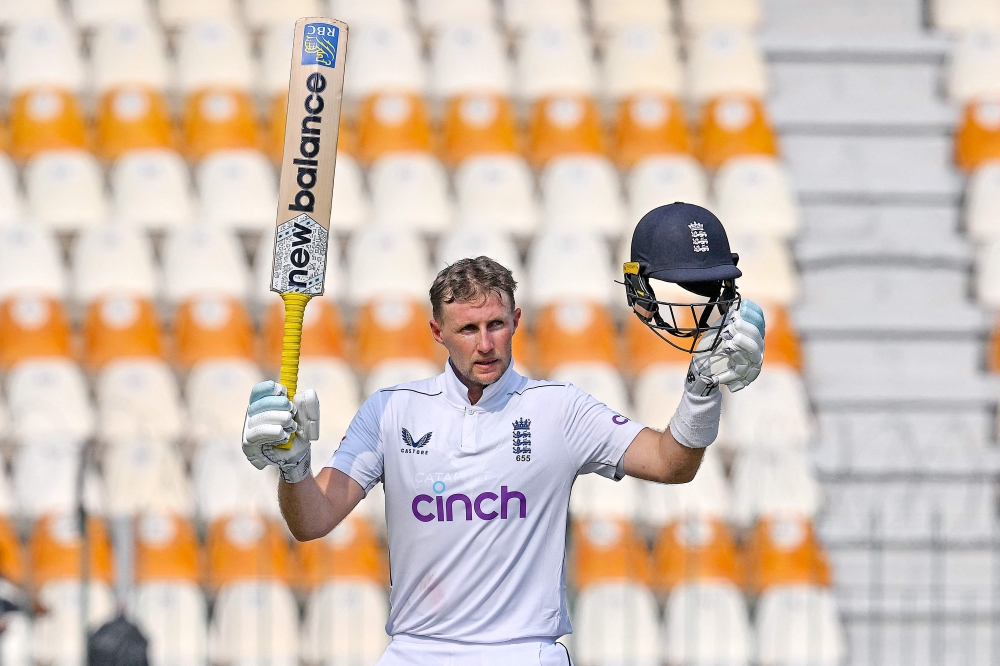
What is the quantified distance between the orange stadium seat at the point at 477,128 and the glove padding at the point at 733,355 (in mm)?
5156

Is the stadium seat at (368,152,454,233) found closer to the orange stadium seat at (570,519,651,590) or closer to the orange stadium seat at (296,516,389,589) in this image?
the orange stadium seat at (296,516,389,589)

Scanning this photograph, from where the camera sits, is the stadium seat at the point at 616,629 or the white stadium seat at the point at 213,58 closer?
the stadium seat at the point at 616,629

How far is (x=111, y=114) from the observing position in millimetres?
7391

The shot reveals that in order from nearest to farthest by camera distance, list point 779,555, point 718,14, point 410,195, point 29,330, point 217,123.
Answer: point 779,555
point 29,330
point 410,195
point 217,123
point 718,14

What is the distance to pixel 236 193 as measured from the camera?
7.12 meters

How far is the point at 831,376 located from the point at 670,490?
1.67 metres

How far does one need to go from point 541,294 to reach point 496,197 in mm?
698

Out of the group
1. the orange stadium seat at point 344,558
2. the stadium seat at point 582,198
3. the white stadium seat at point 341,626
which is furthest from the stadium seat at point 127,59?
the white stadium seat at point 341,626

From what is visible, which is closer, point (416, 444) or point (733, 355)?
point (733, 355)

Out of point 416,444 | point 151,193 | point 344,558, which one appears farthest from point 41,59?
point 416,444

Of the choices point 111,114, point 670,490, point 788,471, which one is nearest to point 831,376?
point 788,471

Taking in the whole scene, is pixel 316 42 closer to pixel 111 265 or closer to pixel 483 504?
pixel 483 504

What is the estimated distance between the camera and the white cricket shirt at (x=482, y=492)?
2564 millimetres

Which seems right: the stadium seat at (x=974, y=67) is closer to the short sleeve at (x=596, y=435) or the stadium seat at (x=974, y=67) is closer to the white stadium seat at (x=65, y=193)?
the white stadium seat at (x=65, y=193)
